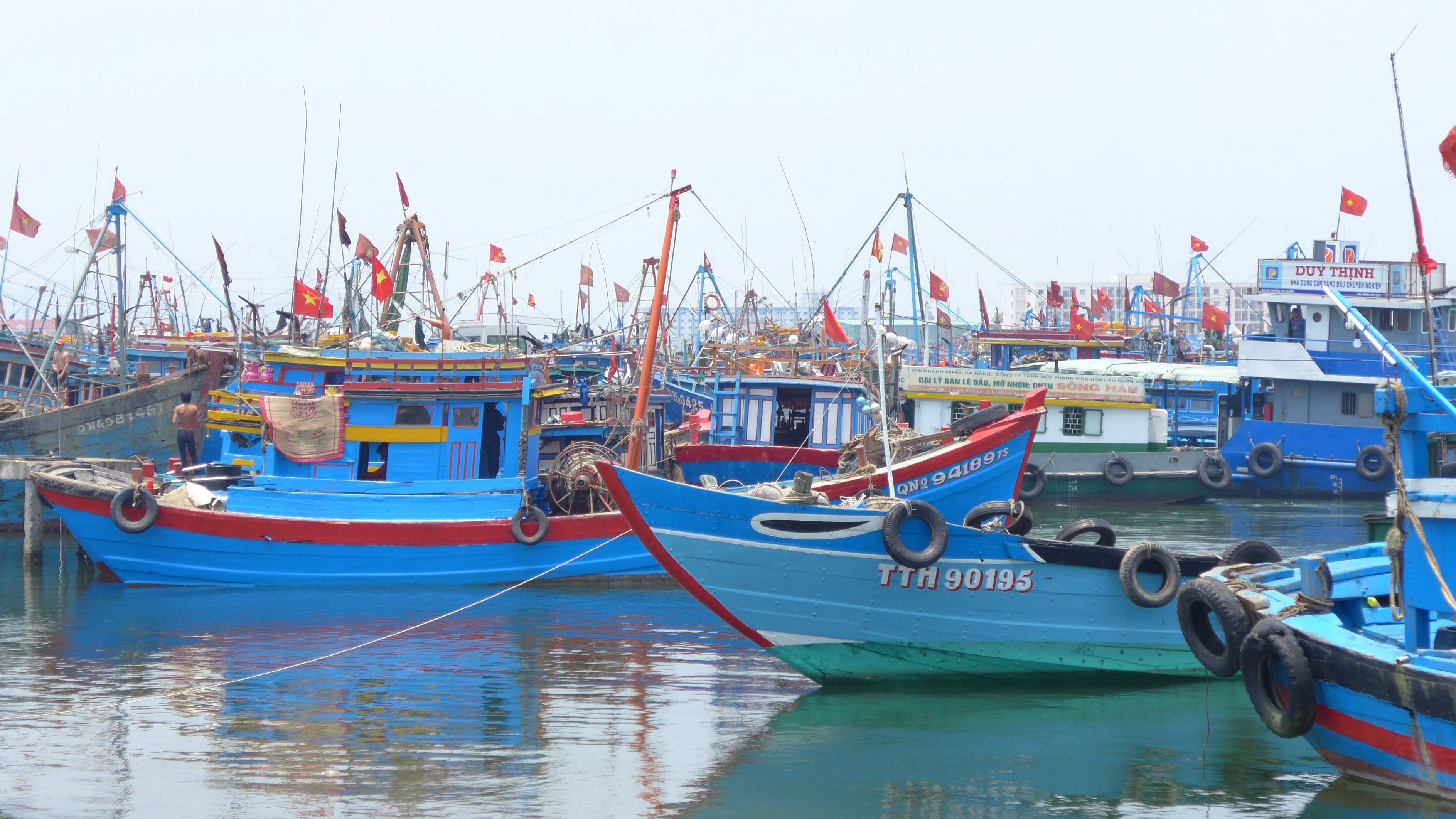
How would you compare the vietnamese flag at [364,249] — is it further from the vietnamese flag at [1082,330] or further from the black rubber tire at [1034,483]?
the vietnamese flag at [1082,330]

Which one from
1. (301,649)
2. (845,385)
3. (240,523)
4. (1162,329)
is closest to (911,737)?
(301,649)

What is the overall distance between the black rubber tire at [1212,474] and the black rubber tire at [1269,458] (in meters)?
0.60

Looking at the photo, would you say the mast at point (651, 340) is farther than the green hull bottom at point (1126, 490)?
No

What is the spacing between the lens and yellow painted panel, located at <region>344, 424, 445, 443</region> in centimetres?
1812

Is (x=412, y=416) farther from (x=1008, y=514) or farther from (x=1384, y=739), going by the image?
(x=1384, y=739)

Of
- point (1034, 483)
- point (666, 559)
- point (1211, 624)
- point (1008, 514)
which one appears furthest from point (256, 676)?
point (1034, 483)

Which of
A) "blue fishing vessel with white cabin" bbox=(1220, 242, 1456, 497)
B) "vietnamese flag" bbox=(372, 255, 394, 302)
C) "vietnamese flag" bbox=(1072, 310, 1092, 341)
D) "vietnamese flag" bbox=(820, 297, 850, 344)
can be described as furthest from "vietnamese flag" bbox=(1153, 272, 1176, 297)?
"vietnamese flag" bbox=(372, 255, 394, 302)

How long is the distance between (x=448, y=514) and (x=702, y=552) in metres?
7.15

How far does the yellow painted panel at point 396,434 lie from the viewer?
1812 centimetres

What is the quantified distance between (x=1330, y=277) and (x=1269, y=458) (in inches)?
175

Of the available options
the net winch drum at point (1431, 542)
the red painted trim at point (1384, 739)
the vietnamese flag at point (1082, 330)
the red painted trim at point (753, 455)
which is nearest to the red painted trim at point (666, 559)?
the red painted trim at point (1384, 739)

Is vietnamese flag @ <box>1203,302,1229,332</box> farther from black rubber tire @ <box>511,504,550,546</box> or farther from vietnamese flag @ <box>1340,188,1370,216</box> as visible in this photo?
black rubber tire @ <box>511,504,550,546</box>

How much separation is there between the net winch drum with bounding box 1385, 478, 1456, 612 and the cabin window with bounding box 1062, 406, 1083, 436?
21.9 metres

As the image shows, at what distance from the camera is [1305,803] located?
8531 mm
